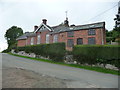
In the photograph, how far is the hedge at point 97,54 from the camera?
11.9 meters

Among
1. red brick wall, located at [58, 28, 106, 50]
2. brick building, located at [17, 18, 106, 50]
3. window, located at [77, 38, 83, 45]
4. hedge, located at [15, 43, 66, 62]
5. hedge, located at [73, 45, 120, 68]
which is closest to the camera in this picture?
hedge, located at [73, 45, 120, 68]

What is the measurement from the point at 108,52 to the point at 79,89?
8.85m

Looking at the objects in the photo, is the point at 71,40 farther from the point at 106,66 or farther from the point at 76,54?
the point at 106,66

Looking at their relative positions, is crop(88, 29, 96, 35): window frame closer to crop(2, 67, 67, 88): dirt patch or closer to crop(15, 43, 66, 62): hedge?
crop(15, 43, 66, 62): hedge

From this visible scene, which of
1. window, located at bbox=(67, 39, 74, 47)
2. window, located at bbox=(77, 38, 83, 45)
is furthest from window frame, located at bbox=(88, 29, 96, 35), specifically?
window, located at bbox=(67, 39, 74, 47)

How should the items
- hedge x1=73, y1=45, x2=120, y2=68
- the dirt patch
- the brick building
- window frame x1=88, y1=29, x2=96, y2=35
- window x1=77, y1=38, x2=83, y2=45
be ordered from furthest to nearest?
1. window x1=77, y1=38, x2=83, y2=45
2. window frame x1=88, y1=29, x2=96, y2=35
3. the brick building
4. hedge x1=73, y1=45, x2=120, y2=68
5. the dirt patch

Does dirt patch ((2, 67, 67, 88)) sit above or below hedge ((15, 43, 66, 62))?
below

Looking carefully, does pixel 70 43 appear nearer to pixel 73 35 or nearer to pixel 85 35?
pixel 73 35

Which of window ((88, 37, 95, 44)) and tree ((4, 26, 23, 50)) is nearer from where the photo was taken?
window ((88, 37, 95, 44))

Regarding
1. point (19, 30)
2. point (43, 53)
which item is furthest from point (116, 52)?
point (19, 30)

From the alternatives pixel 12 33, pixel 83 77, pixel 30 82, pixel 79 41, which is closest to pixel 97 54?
pixel 83 77

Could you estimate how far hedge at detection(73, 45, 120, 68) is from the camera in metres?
11.9

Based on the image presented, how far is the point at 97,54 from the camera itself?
13.2 meters

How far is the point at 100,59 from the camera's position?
12.9m
